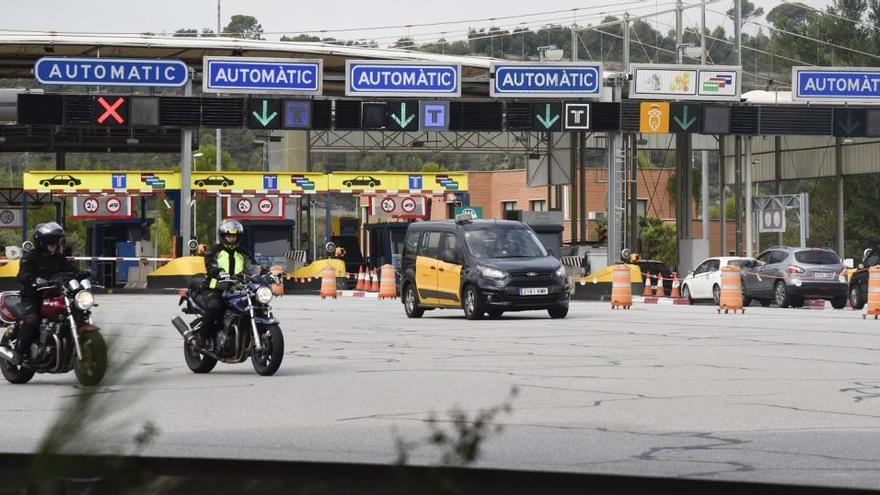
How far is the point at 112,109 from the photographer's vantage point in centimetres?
5003

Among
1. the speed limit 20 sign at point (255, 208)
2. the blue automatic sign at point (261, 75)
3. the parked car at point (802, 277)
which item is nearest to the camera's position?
the parked car at point (802, 277)

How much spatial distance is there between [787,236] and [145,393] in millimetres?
121146

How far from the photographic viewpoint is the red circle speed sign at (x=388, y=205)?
55.0m

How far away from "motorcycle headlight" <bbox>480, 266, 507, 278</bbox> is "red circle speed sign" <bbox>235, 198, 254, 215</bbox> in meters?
26.9

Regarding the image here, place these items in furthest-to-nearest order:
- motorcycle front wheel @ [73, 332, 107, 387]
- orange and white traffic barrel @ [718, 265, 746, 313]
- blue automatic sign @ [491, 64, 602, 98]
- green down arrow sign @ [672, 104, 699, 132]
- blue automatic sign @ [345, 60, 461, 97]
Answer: blue automatic sign @ [345, 60, 461, 97]
blue automatic sign @ [491, 64, 602, 98]
green down arrow sign @ [672, 104, 699, 132]
orange and white traffic barrel @ [718, 265, 746, 313]
motorcycle front wheel @ [73, 332, 107, 387]

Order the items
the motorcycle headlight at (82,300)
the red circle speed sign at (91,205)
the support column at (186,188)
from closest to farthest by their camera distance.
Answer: the motorcycle headlight at (82,300) < the support column at (186,188) < the red circle speed sign at (91,205)

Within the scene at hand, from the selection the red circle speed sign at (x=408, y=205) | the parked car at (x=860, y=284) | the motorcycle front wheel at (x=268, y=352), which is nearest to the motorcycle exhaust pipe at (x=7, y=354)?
the motorcycle front wheel at (x=268, y=352)

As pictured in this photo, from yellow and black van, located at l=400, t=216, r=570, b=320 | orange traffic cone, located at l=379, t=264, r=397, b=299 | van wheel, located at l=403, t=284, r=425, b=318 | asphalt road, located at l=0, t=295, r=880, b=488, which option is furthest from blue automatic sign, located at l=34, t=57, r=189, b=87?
asphalt road, located at l=0, t=295, r=880, b=488

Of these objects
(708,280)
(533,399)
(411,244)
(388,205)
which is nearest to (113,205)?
(388,205)

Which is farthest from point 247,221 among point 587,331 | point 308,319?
point 587,331

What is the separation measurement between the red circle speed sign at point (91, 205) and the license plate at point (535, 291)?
96.4 feet

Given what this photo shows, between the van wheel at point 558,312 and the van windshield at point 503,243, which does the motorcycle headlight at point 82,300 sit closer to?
the van windshield at point 503,243

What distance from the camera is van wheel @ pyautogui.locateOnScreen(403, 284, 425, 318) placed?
30.1 metres

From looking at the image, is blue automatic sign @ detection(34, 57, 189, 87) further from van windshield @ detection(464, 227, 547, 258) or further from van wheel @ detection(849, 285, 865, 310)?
van windshield @ detection(464, 227, 547, 258)
